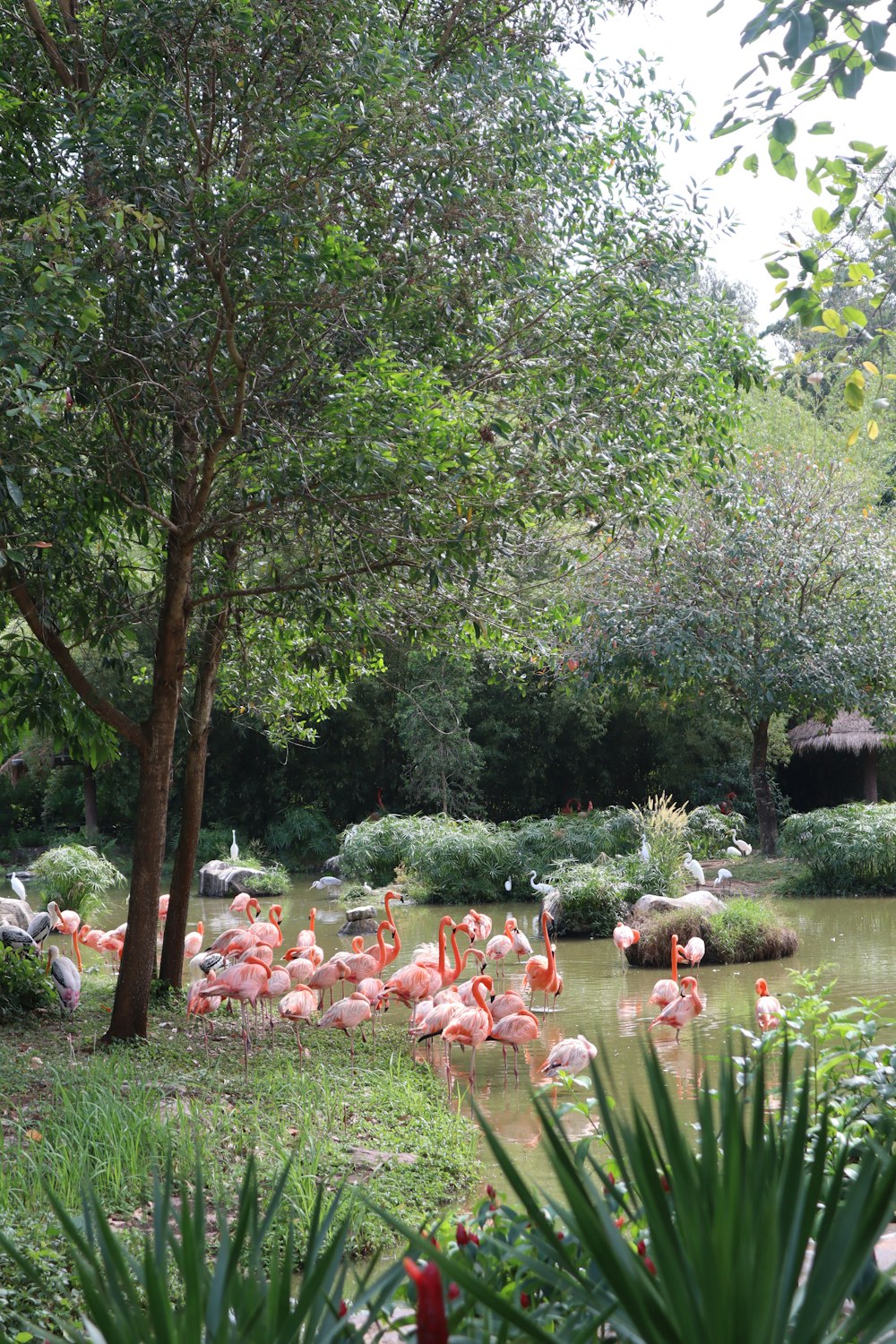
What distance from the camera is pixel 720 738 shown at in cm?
2170

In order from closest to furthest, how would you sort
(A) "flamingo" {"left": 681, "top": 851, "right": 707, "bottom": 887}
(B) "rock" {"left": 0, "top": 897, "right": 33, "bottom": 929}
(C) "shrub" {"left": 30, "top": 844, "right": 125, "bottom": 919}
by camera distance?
(B) "rock" {"left": 0, "top": 897, "right": 33, "bottom": 929}, (A) "flamingo" {"left": 681, "top": 851, "right": 707, "bottom": 887}, (C) "shrub" {"left": 30, "top": 844, "right": 125, "bottom": 919}

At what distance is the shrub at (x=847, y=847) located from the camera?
14555 millimetres

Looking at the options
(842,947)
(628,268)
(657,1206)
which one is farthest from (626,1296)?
(842,947)

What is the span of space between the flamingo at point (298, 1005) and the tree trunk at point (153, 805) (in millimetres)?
A: 894

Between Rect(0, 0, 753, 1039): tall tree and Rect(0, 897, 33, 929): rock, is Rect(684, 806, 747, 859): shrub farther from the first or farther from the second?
Rect(0, 0, 753, 1039): tall tree

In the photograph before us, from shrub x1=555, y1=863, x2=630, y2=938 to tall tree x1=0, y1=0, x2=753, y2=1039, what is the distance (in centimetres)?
642

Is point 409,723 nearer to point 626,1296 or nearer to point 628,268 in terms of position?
point 628,268

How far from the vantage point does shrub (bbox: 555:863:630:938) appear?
13.1 metres

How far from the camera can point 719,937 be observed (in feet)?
36.0

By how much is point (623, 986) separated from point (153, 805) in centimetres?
510

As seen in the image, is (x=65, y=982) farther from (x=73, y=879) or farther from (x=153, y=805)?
(x=73, y=879)

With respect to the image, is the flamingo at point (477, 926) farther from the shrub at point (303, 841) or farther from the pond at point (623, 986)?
the shrub at point (303, 841)

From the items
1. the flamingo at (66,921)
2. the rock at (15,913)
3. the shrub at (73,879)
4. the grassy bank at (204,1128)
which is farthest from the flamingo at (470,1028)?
the shrub at (73,879)

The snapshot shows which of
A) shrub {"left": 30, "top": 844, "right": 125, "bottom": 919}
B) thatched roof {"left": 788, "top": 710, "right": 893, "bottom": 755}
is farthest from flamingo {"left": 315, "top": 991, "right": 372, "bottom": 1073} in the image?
thatched roof {"left": 788, "top": 710, "right": 893, "bottom": 755}
